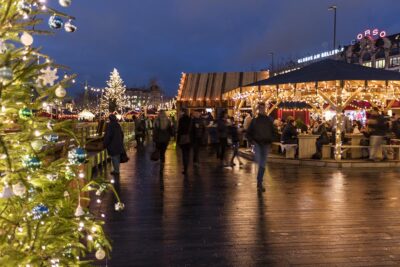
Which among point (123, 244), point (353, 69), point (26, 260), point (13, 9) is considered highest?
point (353, 69)

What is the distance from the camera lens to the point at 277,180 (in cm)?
1203

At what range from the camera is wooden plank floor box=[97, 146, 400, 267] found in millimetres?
5609

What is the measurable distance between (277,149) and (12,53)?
1700 centimetres

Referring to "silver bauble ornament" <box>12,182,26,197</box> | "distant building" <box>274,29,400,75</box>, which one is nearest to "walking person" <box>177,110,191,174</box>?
"silver bauble ornament" <box>12,182,26,197</box>

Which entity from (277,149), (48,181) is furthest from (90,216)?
(277,149)

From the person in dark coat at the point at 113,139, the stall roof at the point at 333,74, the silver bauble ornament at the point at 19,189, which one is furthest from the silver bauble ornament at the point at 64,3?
the stall roof at the point at 333,74

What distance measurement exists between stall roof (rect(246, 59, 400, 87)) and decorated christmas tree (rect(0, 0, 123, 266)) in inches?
530

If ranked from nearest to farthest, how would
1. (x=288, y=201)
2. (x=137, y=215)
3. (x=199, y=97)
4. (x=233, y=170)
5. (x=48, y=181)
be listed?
1. (x=48, y=181)
2. (x=137, y=215)
3. (x=288, y=201)
4. (x=233, y=170)
5. (x=199, y=97)

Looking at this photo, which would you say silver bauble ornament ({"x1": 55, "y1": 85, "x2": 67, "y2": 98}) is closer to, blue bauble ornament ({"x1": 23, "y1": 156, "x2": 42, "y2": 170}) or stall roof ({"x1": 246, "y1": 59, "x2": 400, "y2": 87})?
blue bauble ornament ({"x1": 23, "y1": 156, "x2": 42, "y2": 170})

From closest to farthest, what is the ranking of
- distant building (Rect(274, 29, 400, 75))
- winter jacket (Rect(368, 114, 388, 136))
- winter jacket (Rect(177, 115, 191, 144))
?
winter jacket (Rect(177, 115, 191, 144)) → winter jacket (Rect(368, 114, 388, 136)) → distant building (Rect(274, 29, 400, 75))

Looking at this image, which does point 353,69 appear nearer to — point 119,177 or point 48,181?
point 119,177

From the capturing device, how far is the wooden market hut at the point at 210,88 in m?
32.7

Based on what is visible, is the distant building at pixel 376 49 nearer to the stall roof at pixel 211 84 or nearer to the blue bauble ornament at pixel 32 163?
the stall roof at pixel 211 84

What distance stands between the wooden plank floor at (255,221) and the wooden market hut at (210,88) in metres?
20.5
